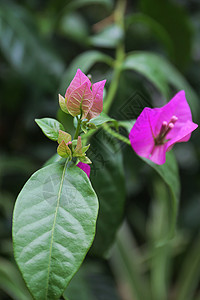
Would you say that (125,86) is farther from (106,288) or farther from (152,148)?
(106,288)

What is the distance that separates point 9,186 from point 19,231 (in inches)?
30.4

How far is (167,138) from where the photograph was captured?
397 millimetres

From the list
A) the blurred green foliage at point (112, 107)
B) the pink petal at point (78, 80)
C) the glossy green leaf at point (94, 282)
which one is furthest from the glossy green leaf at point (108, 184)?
the glossy green leaf at point (94, 282)

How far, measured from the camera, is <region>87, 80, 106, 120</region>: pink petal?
0.33 meters

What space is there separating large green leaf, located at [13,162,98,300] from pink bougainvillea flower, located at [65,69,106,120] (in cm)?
7

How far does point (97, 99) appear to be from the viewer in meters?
0.33

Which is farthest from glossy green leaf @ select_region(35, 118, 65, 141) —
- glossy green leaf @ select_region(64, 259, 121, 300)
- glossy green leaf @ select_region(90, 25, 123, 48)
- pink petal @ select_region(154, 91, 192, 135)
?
glossy green leaf @ select_region(64, 259, 121, 300)

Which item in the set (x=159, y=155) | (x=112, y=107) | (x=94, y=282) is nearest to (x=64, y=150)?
(x=159, y=155)

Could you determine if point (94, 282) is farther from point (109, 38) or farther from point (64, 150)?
point (64, 150)

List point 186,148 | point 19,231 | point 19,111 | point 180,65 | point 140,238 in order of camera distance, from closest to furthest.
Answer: point 19,231, point 180,65, point 19,111, point 186,148, point 140,238

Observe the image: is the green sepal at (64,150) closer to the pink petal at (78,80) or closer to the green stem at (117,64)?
the pink petal at (78,80)

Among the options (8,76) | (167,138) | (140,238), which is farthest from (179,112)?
(140,238)

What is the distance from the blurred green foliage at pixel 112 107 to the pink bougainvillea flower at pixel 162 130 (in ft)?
0.18

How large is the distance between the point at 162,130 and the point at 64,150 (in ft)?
0.40
